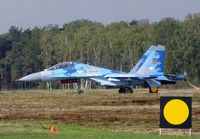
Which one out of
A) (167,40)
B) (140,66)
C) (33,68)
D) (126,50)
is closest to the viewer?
(140,66)

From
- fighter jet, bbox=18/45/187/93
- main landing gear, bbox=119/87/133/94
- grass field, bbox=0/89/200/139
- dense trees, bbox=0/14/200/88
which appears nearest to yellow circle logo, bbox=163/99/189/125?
grass field, bbox=0/89/200/139

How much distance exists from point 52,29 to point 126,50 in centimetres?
3922

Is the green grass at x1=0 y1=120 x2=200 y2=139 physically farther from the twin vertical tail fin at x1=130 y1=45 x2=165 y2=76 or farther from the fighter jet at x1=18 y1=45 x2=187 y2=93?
the twin vertical tail fin at x1=130 y1=45 x2=165 y2=76

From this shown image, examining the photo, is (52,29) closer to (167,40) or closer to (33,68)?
(33,68)

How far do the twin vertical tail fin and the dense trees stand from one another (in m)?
40.8

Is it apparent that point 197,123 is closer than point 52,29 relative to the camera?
Yes

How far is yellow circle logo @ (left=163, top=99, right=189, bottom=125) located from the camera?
64.9 feet

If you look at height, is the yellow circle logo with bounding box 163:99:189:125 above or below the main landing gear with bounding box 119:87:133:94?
below

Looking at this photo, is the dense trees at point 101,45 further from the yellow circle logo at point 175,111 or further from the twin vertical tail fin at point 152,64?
the yellow circle logo at point 175,111

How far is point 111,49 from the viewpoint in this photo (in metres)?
135

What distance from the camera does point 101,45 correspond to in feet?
441

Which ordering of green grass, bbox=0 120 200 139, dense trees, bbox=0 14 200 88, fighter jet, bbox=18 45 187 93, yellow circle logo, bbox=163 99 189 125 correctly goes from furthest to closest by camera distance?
dense trees, bbox=0 14 200 88 < fighter jet, bbox=18 45 187 93 < yellow circle logo, bbox=163 99 189 125 < green grass, bbox=0 120 200 139

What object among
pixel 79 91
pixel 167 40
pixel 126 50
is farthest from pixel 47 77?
pixel 126 50

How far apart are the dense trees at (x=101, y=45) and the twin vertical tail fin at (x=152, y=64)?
134ft
